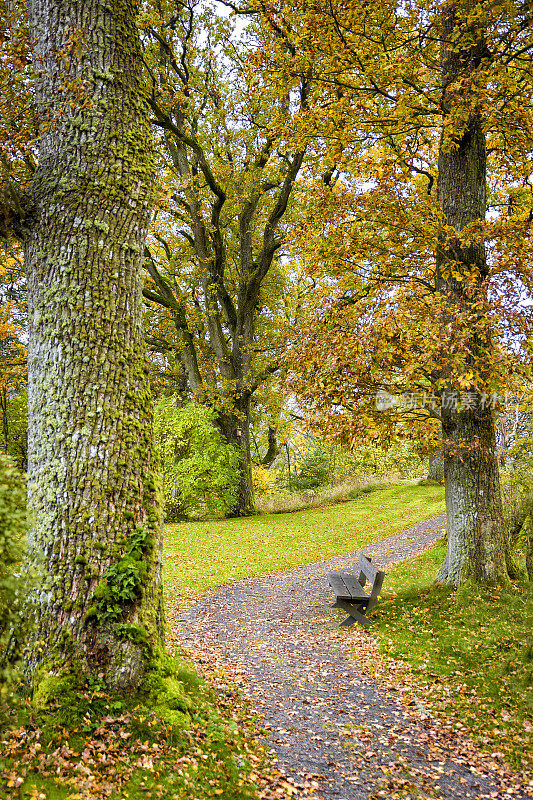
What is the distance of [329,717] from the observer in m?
4.58

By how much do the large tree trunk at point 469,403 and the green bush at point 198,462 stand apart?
11.1m

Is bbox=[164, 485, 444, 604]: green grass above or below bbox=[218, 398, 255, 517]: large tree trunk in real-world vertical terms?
below

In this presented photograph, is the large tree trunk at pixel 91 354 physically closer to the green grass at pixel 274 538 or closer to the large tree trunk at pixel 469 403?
the large tree trunk at pixel 469 403

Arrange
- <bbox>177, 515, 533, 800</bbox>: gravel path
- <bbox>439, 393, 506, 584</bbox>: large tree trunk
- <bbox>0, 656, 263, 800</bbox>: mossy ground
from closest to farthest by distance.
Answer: <bbox>0, 656, 263, 800</bbox>: mossy ground → <bbox>177, 515, 533, 800</bbox>: gravel path → <bbox>439, 393, 506, 584</bbox>: large tree trunk

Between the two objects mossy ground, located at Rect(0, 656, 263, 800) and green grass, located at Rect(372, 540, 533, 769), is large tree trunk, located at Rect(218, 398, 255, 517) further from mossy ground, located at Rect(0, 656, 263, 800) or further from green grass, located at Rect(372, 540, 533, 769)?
mossy ground, located at Rect(0, 656, 263, 800)

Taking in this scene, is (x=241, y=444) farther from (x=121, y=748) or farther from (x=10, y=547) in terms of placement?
(x=10, y=547)

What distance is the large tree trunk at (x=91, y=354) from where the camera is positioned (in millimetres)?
3422

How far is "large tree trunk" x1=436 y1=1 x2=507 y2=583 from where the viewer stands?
6.39 meters

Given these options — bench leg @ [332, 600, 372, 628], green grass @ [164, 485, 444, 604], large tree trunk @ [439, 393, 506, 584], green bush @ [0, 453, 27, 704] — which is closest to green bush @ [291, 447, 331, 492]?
green grass @ [164, 485, 444, 604]

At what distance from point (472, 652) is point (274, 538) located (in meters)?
9.02

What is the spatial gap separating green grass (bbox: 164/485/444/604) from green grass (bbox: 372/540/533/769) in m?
3.84

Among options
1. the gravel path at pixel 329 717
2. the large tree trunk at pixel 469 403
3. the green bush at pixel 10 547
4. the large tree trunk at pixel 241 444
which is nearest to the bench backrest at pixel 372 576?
the gravel path at pixel 329 717

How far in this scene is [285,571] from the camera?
1095 cm

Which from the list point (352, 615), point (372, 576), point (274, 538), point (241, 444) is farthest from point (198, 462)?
point (352, 615)
